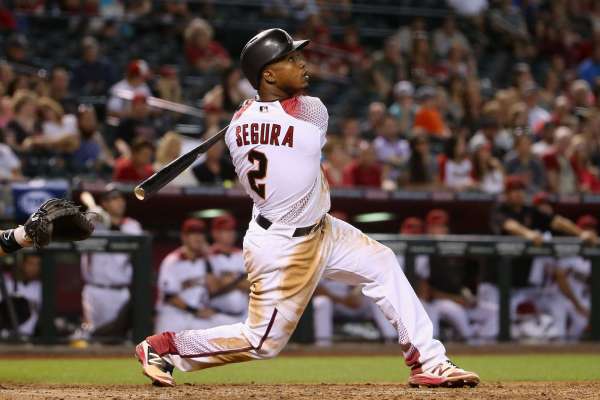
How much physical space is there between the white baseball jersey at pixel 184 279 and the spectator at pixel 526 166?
414 cm

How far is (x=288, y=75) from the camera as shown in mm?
5605

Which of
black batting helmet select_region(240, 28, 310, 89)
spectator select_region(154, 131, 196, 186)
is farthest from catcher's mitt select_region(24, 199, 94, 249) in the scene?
spectator select_region(154, 131, 196, 186)

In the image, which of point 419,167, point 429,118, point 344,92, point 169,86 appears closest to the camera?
point 419,167

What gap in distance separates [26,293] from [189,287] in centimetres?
141

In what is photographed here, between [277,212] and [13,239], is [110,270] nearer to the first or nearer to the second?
[13,239]

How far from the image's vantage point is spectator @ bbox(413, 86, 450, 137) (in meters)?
13.7

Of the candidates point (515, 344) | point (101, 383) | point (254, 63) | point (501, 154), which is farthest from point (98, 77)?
point (254, 63)

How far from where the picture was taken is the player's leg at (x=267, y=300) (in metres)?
5.46

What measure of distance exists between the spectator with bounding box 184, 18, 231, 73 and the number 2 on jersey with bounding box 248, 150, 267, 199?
8.72 meters

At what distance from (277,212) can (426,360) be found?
3.54 ft

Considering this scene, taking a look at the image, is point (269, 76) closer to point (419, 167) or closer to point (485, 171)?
point (419, 167)

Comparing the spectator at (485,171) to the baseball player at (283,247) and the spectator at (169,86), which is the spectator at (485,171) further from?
the baseball player at (283,247)

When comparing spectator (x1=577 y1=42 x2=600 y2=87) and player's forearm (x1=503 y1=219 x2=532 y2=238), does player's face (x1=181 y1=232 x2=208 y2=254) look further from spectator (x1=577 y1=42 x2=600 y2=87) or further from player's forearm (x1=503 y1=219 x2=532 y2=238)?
spectator (x1=577 y1=42 x2=600 y2=87)

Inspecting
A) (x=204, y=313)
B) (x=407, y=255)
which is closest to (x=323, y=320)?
(x=407, y=255)
